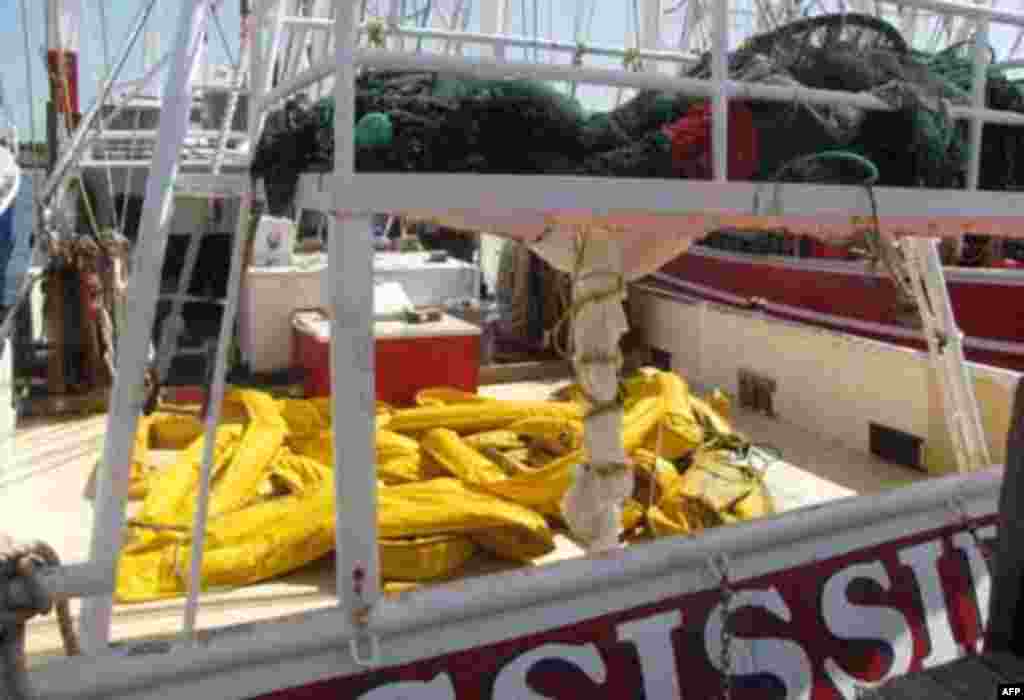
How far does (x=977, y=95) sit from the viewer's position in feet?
9.76

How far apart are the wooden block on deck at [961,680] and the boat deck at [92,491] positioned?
2.25 m

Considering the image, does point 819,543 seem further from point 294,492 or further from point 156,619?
point 294,492

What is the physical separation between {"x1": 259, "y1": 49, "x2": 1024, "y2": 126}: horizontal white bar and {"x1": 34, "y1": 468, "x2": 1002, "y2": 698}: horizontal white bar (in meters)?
1.25

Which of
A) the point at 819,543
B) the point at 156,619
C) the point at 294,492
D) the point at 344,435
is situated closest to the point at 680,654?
the point at 819,543

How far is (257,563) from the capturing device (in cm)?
460

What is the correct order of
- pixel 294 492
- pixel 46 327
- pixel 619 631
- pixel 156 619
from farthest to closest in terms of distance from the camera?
pixel 46 327 < pixel 294 492 < pixel 156 619 < pixel 619 631

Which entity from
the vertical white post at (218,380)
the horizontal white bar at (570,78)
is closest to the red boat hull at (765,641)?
the vertical white post at (218,380)

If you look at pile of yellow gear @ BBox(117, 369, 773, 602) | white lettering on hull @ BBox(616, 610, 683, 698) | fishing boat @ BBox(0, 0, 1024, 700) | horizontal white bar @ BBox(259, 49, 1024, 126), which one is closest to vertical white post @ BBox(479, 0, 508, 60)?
pile of yellow gear @ BBox(117, 369, 773, 602)

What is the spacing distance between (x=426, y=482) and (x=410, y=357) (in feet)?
7.27

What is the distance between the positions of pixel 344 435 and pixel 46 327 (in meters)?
6.00

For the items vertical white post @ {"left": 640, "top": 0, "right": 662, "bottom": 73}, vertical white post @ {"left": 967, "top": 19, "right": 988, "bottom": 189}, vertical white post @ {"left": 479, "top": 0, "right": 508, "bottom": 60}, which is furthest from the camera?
vertical white post @ {"left": 640, "top": 0, "right": 662, "bottom": 73}

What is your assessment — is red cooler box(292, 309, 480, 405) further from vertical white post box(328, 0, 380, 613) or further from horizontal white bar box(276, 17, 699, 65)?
vertical white post box(328, 0, 380, 613)

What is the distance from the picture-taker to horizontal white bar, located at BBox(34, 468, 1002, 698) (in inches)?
79.3

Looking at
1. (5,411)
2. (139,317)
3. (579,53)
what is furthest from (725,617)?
(5,411)
